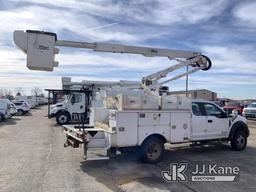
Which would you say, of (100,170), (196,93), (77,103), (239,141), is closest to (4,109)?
(77,103)

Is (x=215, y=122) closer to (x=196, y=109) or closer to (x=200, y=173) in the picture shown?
(x=196, y=109)

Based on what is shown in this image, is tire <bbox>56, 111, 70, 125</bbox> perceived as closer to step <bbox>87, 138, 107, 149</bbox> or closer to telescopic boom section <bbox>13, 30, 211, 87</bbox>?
telescopic boom section <bbox>13, 30, 211, 87</bbox>

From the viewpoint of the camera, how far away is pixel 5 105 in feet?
81.7

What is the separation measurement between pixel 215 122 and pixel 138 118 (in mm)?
3540

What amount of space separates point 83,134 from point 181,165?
2.88m

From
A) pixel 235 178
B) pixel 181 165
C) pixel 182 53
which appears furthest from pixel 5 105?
pixel 235 178

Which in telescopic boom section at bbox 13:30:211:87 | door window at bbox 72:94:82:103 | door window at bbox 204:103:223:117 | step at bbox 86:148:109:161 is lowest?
step at bbox 86:148:109:161

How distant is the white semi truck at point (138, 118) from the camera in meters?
8.25

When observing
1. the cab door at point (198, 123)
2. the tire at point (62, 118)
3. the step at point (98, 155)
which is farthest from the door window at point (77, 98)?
the step at point (98, 155)

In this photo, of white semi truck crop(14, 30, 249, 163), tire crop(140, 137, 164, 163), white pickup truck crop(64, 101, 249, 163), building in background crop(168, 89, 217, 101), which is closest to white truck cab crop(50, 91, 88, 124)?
building in background crop(168, 89, 217, 101)

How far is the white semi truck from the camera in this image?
27.1 feet

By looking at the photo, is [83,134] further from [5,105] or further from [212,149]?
[5,105]

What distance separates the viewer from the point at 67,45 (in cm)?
913

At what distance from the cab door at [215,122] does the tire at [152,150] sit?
93.4 inches
